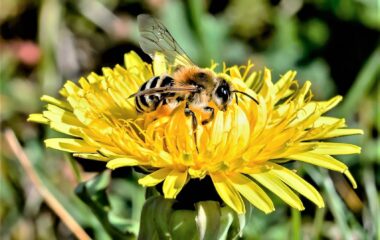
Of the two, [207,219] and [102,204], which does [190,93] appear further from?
[102,204]

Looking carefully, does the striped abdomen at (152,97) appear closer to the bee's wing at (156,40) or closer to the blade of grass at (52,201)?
the bee's wing at (156,40)

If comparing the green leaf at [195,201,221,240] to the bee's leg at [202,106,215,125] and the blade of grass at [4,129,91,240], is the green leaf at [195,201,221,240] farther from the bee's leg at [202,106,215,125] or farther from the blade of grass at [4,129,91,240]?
the blade of grass at [4,129,91,240]

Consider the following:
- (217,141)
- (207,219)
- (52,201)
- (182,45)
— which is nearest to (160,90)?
(217,141)

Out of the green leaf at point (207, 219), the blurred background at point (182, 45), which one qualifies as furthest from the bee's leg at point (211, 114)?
the blurred background at point (182, 45)

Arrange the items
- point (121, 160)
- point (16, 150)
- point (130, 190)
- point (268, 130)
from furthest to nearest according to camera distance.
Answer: point (130, 190), point (16, 150), point (268, 130), point (121, 160)

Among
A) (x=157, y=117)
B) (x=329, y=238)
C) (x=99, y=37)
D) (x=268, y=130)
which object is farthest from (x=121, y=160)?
(x=99, y=37)

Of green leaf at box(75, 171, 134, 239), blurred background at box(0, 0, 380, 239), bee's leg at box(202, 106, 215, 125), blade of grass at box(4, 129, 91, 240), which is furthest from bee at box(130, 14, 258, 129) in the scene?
blurred background at box(0, 0, 380, 239)

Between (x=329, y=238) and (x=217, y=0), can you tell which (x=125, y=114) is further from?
(x=217, y=0)
